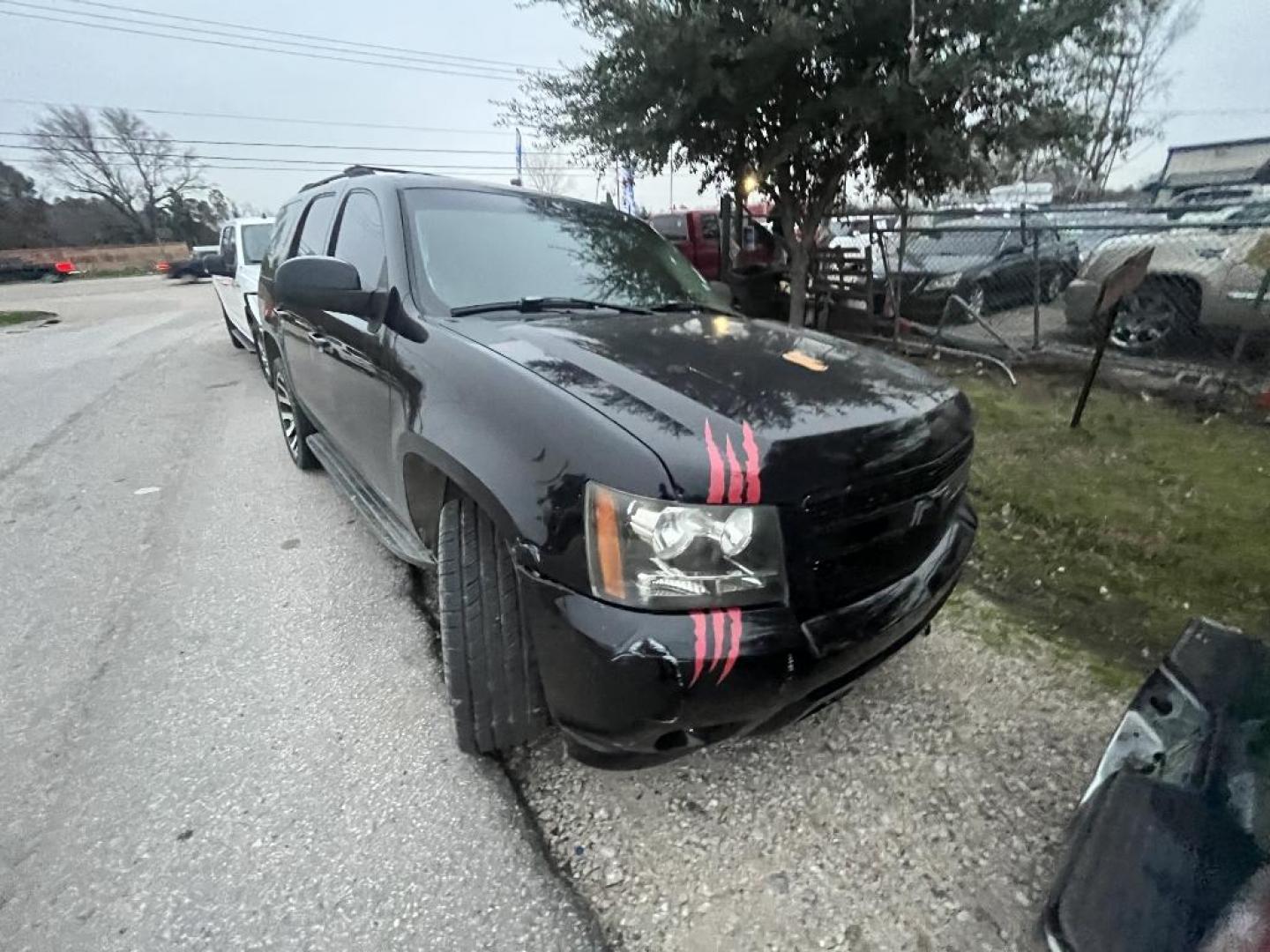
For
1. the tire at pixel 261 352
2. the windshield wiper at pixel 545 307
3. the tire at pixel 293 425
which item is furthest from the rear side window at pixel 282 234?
the windshield wiper at pixel 545 307

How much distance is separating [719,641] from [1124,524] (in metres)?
3.19

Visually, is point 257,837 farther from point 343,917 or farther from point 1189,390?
point 1189,390

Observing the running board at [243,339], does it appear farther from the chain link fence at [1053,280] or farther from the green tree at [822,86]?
the chain link fence at [1053,280]

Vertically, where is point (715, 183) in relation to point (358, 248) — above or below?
above

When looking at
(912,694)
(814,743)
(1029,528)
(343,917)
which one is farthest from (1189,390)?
(343,917)

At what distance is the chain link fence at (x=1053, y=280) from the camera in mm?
5629

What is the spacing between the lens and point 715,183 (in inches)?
327

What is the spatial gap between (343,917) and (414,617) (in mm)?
1401

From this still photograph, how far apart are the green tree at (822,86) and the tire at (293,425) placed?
4168 millimetres

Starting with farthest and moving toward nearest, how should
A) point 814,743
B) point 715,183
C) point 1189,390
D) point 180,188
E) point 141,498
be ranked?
point 180,188 → point 715,183 → point 1189,390 → point 141,498 → point 814,743

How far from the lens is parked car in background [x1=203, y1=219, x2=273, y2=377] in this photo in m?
7.84

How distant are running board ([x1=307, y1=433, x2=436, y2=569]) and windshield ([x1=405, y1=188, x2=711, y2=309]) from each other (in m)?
0.90

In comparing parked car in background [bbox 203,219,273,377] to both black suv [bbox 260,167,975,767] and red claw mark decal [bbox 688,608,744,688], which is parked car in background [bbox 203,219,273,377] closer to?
black suv [bbox 260,167,975,767]

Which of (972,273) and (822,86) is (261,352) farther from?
(972,273)
